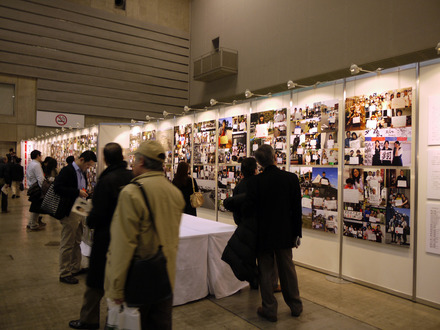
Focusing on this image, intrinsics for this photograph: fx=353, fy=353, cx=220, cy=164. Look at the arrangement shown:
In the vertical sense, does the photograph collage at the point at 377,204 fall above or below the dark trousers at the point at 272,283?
above

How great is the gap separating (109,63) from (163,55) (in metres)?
2.75

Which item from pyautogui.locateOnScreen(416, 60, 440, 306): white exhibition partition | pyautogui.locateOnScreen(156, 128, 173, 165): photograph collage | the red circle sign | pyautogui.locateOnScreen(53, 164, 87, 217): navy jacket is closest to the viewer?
pyautogui.locateOnScreen(416, 60, 440, 306): white exhibition partition

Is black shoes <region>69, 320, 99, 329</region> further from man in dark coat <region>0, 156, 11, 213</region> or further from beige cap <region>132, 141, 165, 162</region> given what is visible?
man in dark coat <region>0, 156, 11, 213</region>

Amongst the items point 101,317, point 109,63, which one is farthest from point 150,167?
point 109,63

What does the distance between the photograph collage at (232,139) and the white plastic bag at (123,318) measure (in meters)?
4.71

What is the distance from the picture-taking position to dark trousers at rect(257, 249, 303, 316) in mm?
3480

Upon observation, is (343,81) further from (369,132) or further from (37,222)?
(37,222)

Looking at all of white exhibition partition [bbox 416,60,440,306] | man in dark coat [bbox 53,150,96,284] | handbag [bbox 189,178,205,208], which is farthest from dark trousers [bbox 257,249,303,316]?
man in dark coat [bbox 53,150,96,284]

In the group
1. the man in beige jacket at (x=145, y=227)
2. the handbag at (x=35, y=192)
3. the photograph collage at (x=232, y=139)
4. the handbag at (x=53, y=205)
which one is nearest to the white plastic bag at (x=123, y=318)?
the man in beige jacket at (x=145, y=227)

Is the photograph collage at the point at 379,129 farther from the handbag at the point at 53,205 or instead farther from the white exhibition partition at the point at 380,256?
the handbag at the point at 53,205

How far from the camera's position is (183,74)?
739 inches

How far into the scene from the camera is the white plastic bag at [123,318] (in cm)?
190

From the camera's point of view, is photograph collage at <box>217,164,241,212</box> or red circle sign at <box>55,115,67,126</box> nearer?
photograph collage at <box>217,164,241,212</box>

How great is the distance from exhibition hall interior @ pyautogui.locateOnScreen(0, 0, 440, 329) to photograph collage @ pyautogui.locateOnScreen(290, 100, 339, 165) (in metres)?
0.02
